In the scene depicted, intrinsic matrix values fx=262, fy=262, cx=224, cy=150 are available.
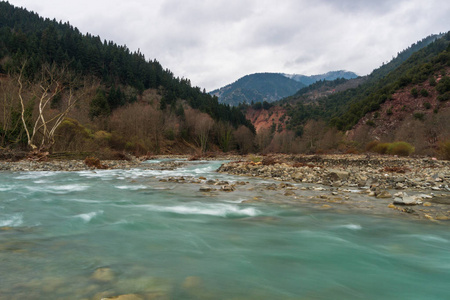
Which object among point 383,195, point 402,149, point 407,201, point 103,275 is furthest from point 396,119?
point 103,275

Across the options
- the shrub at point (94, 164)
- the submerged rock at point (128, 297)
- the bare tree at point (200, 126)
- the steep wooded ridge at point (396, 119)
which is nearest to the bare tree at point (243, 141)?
the steep wooded ridge at point (396, 119)

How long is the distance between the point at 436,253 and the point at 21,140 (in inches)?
1052

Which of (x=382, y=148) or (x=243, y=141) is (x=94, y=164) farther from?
(x=243, y=141)

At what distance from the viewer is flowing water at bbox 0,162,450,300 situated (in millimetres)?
2389

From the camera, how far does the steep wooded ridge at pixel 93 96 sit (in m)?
23.7

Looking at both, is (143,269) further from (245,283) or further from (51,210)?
(51,210)

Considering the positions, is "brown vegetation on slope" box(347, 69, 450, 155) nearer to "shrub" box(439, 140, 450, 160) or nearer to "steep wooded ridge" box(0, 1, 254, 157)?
"shrub" box(439, 140, 450, 160)

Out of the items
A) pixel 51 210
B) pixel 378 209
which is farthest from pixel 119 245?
pixel 378 209

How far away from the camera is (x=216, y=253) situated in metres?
3.44

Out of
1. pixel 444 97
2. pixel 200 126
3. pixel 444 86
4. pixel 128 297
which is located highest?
pixel 444 86

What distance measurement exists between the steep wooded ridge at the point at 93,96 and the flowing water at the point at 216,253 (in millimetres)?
19303

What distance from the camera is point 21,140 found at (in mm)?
21562

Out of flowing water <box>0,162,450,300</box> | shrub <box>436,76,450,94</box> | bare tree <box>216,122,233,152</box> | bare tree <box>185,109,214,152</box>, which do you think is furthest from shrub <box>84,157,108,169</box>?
shrub <box>436,76,450,94</box>

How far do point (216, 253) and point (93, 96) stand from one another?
49.5 meters
